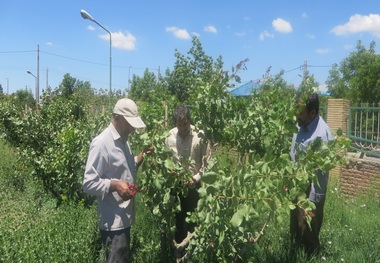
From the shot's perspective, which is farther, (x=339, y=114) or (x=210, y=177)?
(x=339, y=114)

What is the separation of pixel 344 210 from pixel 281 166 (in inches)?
136

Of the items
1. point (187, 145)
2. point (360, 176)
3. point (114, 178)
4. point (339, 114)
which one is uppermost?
point (339, 114)

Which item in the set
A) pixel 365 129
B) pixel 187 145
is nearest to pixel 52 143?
pixel 187 145

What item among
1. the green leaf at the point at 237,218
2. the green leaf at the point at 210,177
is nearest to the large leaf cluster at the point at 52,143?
the green leaf at the point at 210,177

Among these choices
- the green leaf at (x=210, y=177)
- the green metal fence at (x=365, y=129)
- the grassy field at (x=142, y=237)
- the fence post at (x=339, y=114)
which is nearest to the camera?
the green leaf at (x=210, y=177)

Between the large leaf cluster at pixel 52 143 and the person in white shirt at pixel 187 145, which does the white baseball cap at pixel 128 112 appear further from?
the large leaf cluster at pixel 52 143

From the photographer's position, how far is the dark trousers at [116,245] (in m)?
3.29

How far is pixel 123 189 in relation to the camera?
10.3 feet

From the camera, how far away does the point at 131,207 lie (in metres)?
3.41

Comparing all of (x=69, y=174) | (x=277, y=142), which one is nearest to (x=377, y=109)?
(x=277, y=142)

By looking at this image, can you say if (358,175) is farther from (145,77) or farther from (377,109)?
(145,77)

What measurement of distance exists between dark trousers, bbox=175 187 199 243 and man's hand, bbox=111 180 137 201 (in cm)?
109

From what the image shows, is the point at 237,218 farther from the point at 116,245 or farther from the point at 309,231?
the point at 309,231

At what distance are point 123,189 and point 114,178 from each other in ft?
0.68
